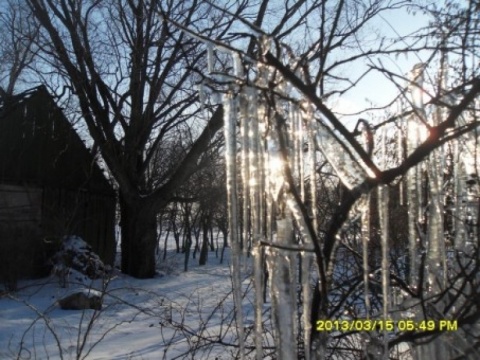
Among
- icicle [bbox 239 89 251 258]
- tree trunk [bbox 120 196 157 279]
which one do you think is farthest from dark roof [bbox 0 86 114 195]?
icicle [bbox 239 89 251 258]

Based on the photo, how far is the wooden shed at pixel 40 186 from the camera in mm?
14055

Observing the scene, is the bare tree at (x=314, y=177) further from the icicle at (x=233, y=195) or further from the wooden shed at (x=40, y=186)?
the wooden shed at (x=40, y=186)

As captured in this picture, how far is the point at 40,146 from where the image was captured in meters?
15.8

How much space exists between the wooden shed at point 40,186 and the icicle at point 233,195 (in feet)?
39.5

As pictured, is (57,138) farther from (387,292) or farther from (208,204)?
(387,292)

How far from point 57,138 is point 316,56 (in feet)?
50.8

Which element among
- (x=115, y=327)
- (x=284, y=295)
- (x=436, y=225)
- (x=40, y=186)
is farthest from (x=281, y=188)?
(x=40, y=186)

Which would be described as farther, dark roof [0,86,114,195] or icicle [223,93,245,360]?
dark roof [0,86,114,195]

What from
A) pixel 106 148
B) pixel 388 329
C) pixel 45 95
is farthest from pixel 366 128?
pixel 45 95

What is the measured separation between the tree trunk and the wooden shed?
1290 mm

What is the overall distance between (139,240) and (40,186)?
3490mm

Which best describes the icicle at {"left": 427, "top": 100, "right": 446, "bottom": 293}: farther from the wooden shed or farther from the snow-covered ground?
the wooden shed

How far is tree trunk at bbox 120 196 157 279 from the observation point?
56.0 feet

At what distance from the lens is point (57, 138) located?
653 inches
